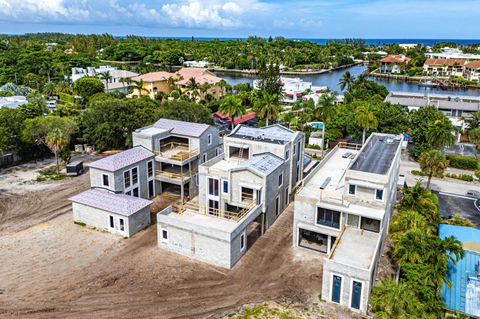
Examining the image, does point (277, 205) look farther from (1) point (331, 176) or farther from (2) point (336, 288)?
(2) point (336, 288)

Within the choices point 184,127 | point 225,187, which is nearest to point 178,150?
point 184,127

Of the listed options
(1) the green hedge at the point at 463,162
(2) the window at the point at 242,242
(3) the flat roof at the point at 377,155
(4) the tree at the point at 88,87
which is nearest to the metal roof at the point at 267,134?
(3) the flat roof at the point at 377,155

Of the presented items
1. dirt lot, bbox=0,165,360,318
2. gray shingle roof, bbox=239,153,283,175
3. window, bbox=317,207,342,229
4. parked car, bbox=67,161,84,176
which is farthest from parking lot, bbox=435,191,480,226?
parked car, bbox=67,161,84,176

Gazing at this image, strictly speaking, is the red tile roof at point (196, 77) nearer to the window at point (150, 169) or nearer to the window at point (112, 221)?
the window at point (150, 169)

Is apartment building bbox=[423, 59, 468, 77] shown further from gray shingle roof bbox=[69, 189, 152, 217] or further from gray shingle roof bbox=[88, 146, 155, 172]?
gray shingle roof bbox=[69, 189, 152, 217]

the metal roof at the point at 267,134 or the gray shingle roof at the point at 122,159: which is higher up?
the metal roof at the point at 267,134

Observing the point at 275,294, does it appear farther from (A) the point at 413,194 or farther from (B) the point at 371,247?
(A) the point at 413,194

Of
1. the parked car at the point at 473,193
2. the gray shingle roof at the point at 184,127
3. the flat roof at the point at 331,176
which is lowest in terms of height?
the parked car at the point at 473,193
